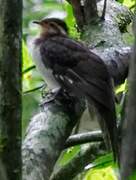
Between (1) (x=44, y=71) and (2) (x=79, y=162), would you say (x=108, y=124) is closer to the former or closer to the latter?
(2) (x=79, y=162)

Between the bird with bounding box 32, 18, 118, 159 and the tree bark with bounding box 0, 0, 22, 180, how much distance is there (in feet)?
3.37

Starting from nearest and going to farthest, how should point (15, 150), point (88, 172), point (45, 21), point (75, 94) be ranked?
point (15, 150)
point (88, 172)
point (75, 94)
point (45, 21)

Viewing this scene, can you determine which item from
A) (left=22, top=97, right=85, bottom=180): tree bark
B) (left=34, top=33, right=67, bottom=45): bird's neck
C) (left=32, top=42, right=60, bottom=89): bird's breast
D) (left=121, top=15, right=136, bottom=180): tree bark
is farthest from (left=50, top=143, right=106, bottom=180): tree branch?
(left=121, top=15, right=136, bottom=180): tree bark

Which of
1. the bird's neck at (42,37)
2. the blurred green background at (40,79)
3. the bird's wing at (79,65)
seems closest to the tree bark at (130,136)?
the blurred green background at (40,79)

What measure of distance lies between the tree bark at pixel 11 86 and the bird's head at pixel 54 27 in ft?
7.81

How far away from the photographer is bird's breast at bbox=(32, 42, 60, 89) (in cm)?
355

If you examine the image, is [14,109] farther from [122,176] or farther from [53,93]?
[53,93]

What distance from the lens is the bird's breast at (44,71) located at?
3551 mm

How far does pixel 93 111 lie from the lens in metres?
3.11

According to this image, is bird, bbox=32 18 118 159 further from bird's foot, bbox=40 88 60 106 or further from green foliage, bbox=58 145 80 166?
green foliage, bbox=58 145 80 166

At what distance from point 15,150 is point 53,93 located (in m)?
1.83

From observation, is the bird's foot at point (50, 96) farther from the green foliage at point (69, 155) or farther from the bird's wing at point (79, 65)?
the green foliage at point (69, 155)

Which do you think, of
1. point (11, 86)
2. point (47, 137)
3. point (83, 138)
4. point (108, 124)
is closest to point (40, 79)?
point (83, 138)

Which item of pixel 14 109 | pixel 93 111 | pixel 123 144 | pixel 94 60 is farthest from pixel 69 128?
pixel 123 144
